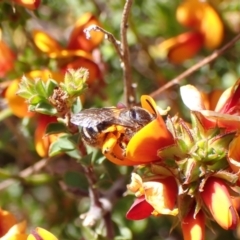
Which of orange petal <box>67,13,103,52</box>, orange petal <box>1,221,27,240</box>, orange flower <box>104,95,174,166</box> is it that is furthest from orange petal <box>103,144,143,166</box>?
orange petal <box>67,13,103,52</box>

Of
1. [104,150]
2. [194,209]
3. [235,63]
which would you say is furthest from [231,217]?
[235,63]

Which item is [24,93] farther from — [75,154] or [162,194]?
[162,194]

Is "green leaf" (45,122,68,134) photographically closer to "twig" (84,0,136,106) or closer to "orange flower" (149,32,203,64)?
"twig" (84,0,136,106)

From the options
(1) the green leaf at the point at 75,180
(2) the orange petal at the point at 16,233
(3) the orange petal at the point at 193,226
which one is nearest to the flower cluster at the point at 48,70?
(1) the green leaf at the point at 75,180

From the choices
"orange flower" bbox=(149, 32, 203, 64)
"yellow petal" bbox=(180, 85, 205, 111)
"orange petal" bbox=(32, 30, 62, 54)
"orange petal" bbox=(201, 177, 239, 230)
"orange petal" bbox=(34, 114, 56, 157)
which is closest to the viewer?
"orange petal" bbox=(201, 177, 239, 230)

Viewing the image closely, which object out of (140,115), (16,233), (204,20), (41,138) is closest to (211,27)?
(204,20)

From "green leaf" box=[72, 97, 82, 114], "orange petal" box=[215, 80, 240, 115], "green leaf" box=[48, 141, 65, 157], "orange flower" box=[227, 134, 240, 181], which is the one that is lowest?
"green leaf" box=[48, 141, 65, 157]

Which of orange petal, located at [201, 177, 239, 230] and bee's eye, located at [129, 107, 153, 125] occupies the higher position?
bee's eye, located at [129, 107, 153, 125]
